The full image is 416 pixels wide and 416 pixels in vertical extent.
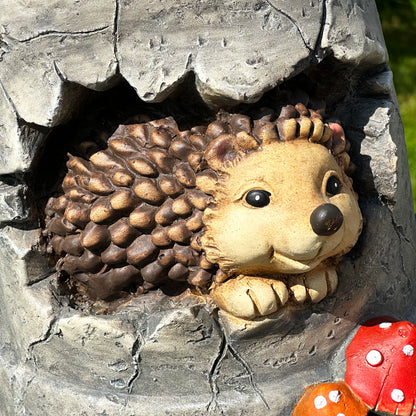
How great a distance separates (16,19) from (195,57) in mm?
414

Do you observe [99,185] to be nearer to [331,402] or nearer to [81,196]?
[81,196]

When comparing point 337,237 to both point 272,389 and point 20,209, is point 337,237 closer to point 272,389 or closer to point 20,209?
point 272,389

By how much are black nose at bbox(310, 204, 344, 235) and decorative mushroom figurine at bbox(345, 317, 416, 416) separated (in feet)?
1.29

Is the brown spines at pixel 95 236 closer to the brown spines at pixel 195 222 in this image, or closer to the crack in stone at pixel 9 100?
the brown spines at pixel 195 222

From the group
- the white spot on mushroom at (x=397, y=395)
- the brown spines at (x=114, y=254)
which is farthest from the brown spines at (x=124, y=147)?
the white spot on mushroom at (x=397, y=395)

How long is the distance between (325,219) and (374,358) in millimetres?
437

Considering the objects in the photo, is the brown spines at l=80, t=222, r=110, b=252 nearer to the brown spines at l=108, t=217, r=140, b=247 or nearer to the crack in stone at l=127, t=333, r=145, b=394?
the brown spines at l=108, t=217, r=140, b=247

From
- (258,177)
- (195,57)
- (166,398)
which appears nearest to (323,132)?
(258,177)

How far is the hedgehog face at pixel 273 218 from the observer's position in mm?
1432

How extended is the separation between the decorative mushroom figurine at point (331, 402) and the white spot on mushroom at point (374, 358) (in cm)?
9

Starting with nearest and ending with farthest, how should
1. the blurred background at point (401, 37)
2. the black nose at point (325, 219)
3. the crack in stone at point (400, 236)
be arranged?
the black nose at point (325, 219) < the crack in stone at point (400, 236) < the blurred background at point (401, 37)

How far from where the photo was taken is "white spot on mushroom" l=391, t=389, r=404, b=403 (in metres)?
1.59

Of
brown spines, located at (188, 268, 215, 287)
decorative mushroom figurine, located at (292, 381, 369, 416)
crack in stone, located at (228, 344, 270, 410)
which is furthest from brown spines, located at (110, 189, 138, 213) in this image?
decorative mushroom figurine, located at (292, 381, 369, 416)

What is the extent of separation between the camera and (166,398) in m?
1.67
